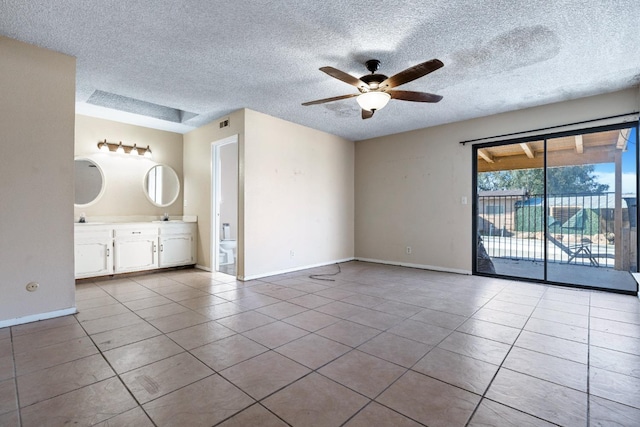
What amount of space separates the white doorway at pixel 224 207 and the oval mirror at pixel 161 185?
0.89 m

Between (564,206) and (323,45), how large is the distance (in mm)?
4393

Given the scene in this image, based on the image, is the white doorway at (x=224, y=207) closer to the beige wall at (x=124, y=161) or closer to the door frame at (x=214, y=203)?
the door frame at (x=214, y=203)

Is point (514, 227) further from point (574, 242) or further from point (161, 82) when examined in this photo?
point (161, 82)

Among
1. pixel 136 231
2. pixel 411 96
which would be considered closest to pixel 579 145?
pixel 411 96

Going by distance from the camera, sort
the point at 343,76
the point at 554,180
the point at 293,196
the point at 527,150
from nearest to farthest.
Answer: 1. the point at 343,76
2. the point at 554,180
3. the point at 527,150
4. the point at 293,196

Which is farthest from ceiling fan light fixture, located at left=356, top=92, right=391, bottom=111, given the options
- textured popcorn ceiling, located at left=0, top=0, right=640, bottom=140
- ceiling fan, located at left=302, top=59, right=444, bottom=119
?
textured popcorn ceiling, located at left=0, top=0, right=640, bottom=140

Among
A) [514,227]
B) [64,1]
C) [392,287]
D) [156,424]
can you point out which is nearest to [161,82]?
[64,1]

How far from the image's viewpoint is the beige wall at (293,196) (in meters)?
4.67

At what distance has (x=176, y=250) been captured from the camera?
535 cm

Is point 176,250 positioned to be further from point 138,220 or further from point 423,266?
point 423,266

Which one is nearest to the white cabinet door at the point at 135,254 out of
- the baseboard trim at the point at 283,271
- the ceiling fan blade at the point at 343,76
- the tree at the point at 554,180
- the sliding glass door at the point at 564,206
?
the baseboard trim at the point at 283,271

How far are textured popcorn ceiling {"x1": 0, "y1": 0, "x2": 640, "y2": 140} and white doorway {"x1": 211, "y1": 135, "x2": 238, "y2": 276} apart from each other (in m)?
1.15

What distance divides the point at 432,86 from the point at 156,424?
3.98m

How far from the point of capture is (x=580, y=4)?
7.36 feet
